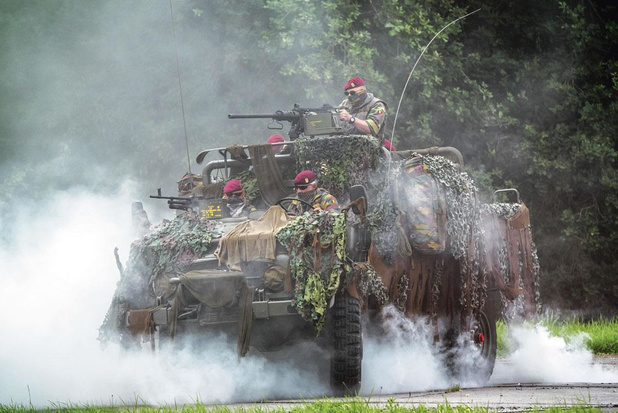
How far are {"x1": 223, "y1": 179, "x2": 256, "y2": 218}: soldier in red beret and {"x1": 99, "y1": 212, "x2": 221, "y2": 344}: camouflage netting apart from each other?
2.09 ft

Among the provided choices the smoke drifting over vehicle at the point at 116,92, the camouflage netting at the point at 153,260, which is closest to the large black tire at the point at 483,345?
the camouflage netting at the point at 153,260

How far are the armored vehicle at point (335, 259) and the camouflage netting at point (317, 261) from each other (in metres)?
0.01

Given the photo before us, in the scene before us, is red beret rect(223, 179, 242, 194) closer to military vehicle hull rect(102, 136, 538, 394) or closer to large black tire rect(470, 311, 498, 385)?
military vehicle hull rect(102, 136, 538, 394)

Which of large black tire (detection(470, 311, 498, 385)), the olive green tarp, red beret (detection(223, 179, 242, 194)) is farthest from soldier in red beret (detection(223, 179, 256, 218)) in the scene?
large black tire (detection(470, 311, 498, 385))

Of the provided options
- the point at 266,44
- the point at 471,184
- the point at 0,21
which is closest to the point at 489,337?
the point at 471,184

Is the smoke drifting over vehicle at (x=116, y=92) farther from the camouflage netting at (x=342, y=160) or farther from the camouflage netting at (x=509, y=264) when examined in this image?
the camouflage netting at (x=342, y=160)

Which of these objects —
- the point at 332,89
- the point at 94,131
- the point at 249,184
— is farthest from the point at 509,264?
the point at 94,131

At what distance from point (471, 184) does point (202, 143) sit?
30.4 feet

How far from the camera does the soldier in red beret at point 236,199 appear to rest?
10508mm

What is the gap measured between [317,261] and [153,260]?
5.67 ft

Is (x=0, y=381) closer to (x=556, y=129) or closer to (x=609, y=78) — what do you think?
(x=556, y=129)

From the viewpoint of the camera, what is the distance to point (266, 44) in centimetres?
1769

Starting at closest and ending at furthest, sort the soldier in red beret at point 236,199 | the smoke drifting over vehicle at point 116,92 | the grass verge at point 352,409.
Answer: the grass verge at point 352,409 < the soldier in red beret at point 236,199 < the smoke drifting over vehicle at point 116,92

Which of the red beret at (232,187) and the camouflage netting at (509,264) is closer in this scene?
the red beret at (232,187)
